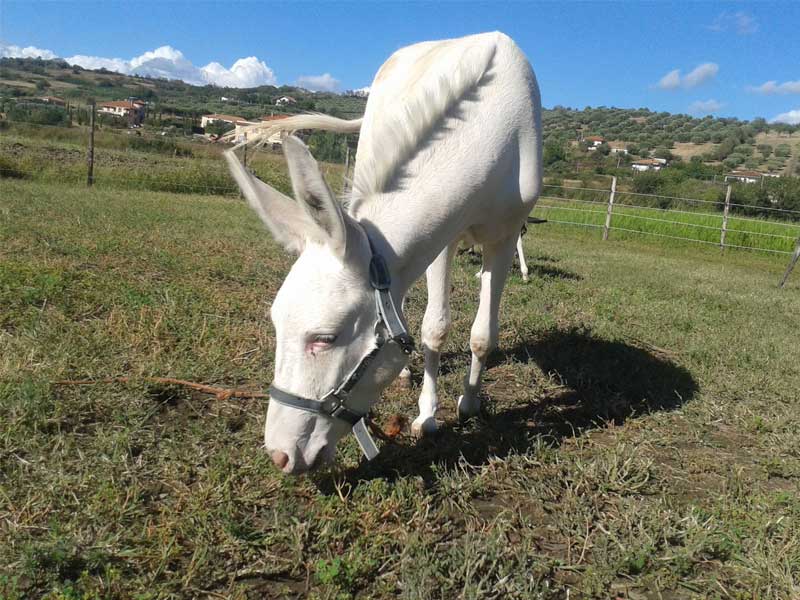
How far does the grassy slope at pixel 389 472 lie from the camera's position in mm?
1835

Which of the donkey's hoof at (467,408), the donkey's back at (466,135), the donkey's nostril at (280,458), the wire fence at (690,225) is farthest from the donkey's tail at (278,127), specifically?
the wire fence at (690,225)

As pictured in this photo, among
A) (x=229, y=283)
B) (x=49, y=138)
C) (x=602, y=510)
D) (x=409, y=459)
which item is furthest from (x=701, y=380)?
Result: (x=49, y=138)

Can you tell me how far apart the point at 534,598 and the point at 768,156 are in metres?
75.7

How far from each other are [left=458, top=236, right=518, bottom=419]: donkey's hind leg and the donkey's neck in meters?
0.92

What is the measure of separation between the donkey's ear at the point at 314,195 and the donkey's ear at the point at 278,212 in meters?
0.12

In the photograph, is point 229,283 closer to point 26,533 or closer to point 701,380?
point 26,533

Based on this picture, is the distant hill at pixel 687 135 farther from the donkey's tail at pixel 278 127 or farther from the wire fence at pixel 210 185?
the donkey's tail at pixel 278 127

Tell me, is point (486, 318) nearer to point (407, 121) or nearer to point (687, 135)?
point (407, 121)

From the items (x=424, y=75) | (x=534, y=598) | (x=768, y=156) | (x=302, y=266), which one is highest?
(x=768, y=156)

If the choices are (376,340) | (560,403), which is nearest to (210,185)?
(560,403)

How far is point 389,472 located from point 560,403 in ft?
5.04

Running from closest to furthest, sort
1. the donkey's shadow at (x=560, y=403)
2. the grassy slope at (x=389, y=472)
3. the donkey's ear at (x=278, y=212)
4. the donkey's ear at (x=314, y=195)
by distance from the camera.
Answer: the donkey's ear at (x=314, y=195)
the grassy slope at (x=389, y=472)
the donkey's ear at (x=278, y=212)
the donkey's shadow at (x=560, y=403)

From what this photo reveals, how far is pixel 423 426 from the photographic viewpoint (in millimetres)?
2861

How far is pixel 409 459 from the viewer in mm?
2555
